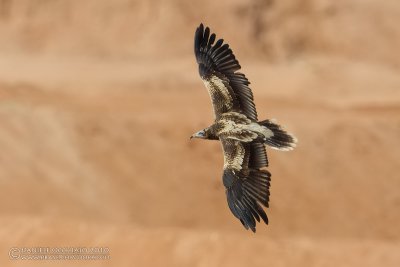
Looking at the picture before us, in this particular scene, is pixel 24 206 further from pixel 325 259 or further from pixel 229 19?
pixel 229 19

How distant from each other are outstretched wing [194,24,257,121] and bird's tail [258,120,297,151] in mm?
359

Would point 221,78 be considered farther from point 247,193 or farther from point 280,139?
point 247,193

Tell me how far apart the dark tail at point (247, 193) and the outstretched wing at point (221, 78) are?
0.78 m

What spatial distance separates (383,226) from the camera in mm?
18594

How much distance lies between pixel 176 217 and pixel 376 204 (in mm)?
4387

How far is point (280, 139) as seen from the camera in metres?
9.43

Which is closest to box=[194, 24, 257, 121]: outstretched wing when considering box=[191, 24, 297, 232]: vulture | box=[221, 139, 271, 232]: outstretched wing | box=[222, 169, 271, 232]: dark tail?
box=[191, 24, 297, 232]: vulture

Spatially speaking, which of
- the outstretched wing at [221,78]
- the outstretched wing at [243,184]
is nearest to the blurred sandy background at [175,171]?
the outstretched wing at [221,78]

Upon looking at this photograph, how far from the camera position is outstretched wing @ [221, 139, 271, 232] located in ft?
29.6

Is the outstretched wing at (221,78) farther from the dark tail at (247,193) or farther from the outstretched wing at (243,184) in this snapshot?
the dark tail at (247,193)

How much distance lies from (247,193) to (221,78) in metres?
1.70

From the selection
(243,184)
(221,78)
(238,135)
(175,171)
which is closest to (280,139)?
(238,135)

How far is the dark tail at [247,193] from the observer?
354 inches

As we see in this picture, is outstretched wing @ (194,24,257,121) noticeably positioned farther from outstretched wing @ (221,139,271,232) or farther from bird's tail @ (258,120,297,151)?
outstretched wing @ (221,139,271,232)
